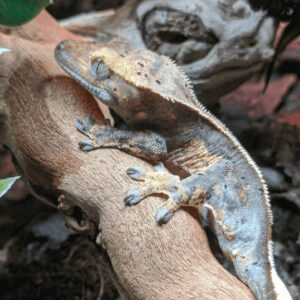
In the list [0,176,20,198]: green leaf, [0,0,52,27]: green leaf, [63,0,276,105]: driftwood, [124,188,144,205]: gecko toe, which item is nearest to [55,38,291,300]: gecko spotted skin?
[124,188,144,205]: gecko toe

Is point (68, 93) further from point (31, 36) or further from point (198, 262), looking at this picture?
point (198, 262)

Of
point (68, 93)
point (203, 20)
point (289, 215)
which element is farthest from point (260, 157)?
point (68, 93)

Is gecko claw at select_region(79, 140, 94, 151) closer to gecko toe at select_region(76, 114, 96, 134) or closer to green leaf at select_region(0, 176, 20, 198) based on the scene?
gecko toe at select_region(76, 114, 96, 134)

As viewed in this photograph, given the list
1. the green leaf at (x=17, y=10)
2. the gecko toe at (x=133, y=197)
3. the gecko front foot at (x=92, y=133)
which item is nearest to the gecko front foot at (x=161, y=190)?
the gecko toe at (x=133, y=197)

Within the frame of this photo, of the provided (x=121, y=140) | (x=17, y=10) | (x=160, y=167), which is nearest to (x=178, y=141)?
(x=160, y=167)

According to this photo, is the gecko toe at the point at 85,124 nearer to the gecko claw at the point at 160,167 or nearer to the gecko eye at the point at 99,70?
the gecko eye at the point at 99,70

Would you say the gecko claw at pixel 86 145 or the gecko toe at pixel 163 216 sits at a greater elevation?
the gecko claw at pixel 86 145
